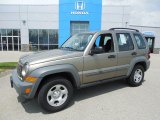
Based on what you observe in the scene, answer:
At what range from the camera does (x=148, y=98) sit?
527 centimetres

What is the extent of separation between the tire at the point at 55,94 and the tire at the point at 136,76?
8.88 feet

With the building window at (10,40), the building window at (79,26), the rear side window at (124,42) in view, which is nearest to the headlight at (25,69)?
the rear side window at (124,42)

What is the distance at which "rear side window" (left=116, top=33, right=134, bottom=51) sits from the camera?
224 inches

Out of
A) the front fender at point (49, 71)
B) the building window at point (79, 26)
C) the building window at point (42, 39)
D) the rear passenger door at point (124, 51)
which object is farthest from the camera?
the building window at point (79, 26)

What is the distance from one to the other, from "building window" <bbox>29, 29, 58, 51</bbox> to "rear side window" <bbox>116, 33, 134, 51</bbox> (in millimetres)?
23198

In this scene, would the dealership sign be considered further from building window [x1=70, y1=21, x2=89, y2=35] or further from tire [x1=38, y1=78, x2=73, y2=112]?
tire [x1=38, y1=78, x2=73, y2=112]

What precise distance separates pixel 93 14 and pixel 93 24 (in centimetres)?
157

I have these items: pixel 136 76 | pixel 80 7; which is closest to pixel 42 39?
pixel 80 7

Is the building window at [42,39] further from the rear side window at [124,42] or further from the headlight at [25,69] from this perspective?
the headlight at [25,69]

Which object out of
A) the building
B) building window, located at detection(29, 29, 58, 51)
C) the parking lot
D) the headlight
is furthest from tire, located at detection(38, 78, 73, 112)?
building window, located at detection(29, 29, 58, 51)

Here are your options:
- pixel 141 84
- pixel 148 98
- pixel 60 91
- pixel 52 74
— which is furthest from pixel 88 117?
pixel 141 84

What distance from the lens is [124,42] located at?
19.3 ft

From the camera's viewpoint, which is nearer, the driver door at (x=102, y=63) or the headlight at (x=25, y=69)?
the headlight at (x=25, y=69)

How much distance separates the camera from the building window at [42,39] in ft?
92.2
